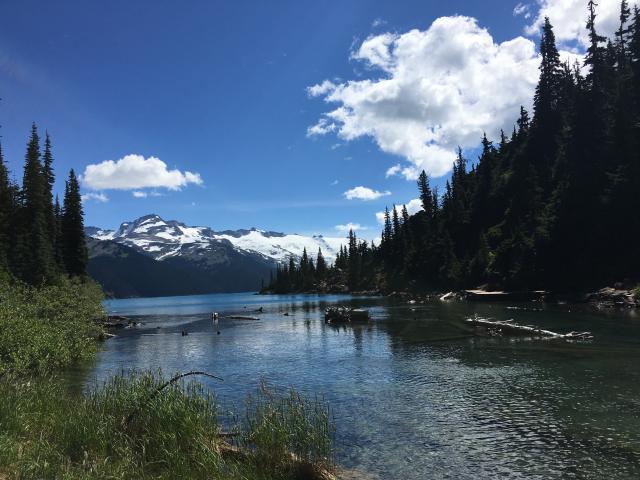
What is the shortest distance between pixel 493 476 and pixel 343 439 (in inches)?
260

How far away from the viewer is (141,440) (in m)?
15.6

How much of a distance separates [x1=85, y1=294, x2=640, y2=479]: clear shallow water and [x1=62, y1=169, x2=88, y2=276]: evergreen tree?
56.3 meters

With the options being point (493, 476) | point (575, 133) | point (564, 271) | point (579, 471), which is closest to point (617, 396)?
point (579, 471)

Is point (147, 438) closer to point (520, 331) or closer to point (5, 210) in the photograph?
point (520, 331)

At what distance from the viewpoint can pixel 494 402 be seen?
2512 centimetres

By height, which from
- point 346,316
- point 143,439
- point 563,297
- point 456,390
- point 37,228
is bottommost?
point 456,390

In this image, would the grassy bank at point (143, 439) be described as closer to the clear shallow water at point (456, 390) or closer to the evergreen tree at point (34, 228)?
the clear shallow water at point (456, 390)

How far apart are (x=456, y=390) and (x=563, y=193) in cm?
7923

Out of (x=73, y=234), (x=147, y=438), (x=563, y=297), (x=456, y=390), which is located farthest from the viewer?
(x=73, y=234)

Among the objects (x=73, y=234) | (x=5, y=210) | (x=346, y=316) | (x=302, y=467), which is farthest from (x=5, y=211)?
(x=302, y=467)

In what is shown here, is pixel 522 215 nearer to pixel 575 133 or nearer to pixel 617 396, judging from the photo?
pixel 575 133

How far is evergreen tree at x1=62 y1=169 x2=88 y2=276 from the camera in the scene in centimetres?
10438

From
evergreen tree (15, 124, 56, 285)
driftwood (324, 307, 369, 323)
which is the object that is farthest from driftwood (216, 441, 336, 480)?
evergreen tree (15, 124, 56, 285)

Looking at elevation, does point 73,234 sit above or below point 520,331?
above
